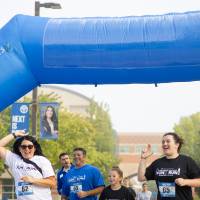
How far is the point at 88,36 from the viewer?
898 centimetres

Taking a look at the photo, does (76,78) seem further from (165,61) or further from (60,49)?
(165,61)

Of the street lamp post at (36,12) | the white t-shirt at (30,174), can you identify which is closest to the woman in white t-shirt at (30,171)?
the white t-shirt at (30,174)

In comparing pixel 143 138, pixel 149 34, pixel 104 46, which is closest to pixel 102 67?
pixel 104 46

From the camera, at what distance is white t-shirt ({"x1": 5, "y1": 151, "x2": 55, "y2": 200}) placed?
6914 mm

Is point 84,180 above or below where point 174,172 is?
below

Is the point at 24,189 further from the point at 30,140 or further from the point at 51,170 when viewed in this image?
the point at 30,140

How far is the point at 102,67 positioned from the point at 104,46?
322 mm

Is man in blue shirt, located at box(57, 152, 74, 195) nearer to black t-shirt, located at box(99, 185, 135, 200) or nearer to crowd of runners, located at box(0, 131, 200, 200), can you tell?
black t-shirt, located at box(99, 185, 135, 200)

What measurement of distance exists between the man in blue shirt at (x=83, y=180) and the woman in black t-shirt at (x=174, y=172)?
5.82 ft

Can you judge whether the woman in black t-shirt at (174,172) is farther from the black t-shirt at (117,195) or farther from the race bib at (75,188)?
the race bib at (75,188)

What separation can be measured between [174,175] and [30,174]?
67.6 inches

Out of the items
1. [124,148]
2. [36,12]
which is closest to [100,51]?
[36,12]

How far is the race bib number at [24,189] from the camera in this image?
691 centimetres

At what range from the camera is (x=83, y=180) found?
8.91 meters
